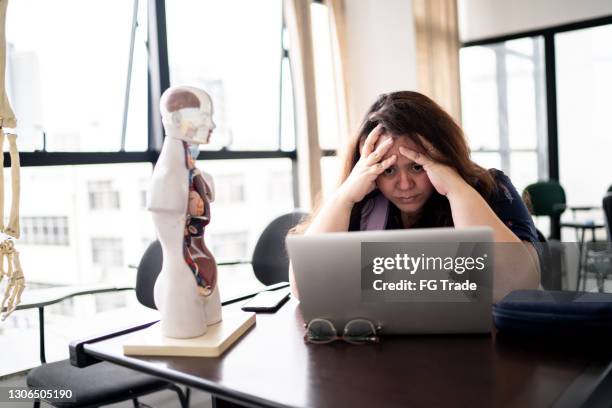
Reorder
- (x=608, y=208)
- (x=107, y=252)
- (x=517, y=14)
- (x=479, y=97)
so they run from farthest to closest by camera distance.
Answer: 1. (x=479, y=97)
2. (x=517, y=14)
3. (x=107, y=252)
4. (x=608, y=208)

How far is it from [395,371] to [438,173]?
57cm

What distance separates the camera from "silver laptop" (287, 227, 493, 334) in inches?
37.7

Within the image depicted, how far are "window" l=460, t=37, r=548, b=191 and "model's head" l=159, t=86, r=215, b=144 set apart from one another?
4.82 meters

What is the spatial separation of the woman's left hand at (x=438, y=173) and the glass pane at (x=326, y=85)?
2.99 metres

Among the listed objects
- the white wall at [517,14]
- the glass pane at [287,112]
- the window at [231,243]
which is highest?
the white wall at [517,14]

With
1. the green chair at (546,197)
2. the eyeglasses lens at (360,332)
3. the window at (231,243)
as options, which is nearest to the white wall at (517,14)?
the green chair at (546,197)

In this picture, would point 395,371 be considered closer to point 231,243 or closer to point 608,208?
point 608,208

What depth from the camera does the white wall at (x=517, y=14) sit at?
4949 mm

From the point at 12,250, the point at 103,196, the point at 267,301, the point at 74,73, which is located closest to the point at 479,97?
the point at 103,196

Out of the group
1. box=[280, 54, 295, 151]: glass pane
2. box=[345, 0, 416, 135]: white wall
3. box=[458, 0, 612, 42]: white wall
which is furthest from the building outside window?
box=[458, 0, 612, 42]: white wall

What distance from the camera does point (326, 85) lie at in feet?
14.5

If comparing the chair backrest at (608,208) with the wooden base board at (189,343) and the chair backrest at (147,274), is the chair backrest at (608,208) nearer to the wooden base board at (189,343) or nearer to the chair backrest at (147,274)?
the chair backrest at (147,274)

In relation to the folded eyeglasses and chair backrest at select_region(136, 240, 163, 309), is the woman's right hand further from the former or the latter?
chair backrest at select_region(136, 240, 163, 309)

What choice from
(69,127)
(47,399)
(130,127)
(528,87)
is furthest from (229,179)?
(528,87)
